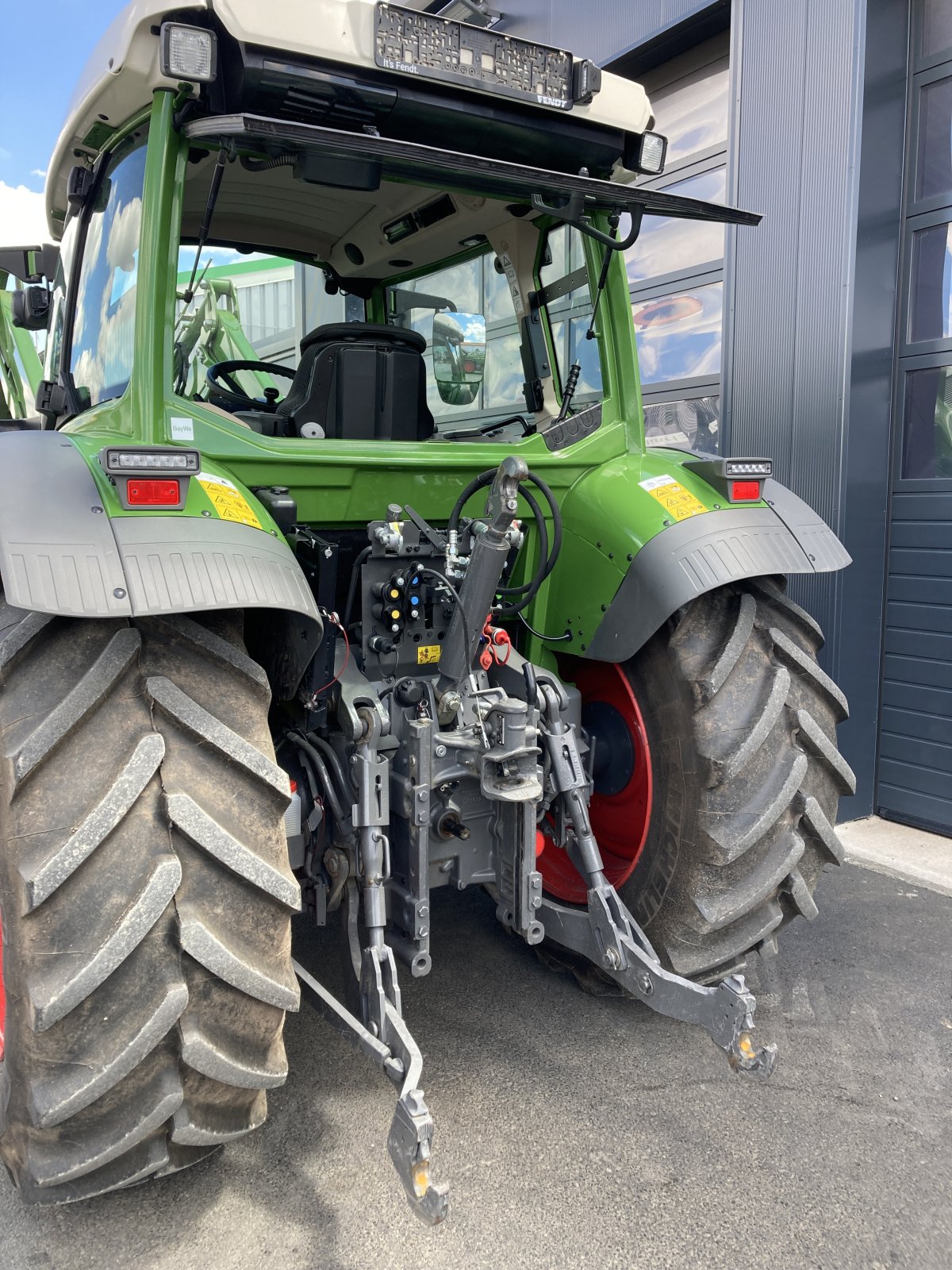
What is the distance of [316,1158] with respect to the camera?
6.97 feet

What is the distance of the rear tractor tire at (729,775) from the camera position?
7.54 ft

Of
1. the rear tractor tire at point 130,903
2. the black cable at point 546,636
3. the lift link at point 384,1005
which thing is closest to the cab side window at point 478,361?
the black cable at point 546,636

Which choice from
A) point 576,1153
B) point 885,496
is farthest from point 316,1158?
point 885,496

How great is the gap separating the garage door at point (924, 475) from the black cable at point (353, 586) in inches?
117

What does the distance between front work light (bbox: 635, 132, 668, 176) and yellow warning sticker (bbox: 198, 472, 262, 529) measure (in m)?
1.42

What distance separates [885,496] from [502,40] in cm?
301

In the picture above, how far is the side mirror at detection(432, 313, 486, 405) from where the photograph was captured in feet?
10.5

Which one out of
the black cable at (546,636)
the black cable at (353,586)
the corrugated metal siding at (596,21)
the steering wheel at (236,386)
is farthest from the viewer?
the corrugated metal siding at (596,21)

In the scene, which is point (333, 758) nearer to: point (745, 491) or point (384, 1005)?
point (384, 1005)

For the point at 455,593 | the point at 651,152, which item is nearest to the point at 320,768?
the point at 455,593

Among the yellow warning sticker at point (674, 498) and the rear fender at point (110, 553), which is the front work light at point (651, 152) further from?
A: the rear fender at point (110, 553)

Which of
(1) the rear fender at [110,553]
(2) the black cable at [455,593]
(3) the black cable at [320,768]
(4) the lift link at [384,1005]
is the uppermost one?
(1) the rear fender at [110,553]

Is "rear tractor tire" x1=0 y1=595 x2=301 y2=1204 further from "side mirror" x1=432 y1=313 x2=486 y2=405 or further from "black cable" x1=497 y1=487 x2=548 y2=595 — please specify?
"side mirror" x1=432 y1=313 x2=486 y2=405

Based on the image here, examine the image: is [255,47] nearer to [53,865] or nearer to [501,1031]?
[53,865]
